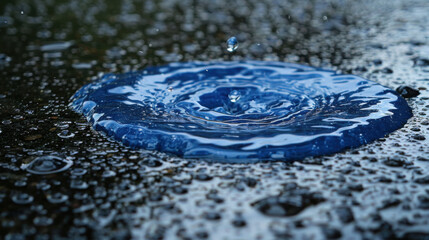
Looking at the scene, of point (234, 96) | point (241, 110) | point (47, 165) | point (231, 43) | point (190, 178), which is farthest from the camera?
point (231, 43)

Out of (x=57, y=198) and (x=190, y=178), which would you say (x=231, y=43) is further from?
(x=57, y=198)

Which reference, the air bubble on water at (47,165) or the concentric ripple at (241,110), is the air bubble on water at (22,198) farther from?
the concentric ripple at (241,110)

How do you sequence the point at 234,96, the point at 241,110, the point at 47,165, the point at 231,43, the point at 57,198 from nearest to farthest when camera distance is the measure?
the point at 57,198, the point at 47,165, the point at 241,110, the point at 234,96, the point at 231,43

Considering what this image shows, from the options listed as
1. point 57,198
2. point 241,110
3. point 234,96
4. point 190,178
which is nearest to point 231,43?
point 234,96

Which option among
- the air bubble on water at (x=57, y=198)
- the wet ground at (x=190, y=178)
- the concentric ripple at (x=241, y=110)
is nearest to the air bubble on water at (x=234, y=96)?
the concentric ripple at (x=241, y=110)

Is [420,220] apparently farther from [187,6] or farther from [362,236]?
[187,6]
